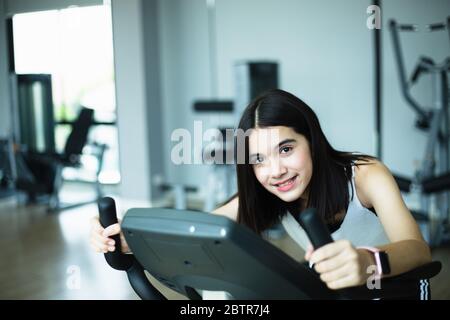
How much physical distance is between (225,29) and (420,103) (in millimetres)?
1746

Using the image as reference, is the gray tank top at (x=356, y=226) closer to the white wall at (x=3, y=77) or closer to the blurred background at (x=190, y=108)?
the blurred background at (x=190, y=108)

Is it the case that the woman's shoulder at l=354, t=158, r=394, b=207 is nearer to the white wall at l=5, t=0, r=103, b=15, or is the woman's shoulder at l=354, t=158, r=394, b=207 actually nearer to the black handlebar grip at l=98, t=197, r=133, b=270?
the black handlebar grip at l=98, t=197, r=133, b=270

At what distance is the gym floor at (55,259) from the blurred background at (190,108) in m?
0.01

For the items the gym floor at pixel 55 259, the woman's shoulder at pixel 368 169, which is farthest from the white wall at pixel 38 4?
the gym floor at pixel 55 259

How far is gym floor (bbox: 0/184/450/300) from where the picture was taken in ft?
8.73

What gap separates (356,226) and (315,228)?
1.90 feet

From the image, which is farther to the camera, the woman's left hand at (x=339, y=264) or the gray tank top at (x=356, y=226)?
the gray tank top at (x=356, y=226)

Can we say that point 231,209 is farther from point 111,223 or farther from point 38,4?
point 38,4

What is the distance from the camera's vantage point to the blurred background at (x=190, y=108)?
2.52 metres

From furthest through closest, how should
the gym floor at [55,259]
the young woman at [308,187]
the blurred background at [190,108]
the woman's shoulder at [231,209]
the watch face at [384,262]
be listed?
1. the gym floor at [55,259]
2. the blurred background at [190,108]
3. the woman's shoulder at [231,209]
4. the young woman at [308,187]
5. the watch face at [384,262]

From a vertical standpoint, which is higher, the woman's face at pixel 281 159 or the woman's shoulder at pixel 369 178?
the woman's face at pixel 281 159

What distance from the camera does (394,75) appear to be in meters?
4.09

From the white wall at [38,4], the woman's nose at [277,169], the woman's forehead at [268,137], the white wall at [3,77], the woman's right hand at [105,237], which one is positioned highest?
the white wall at [38,4]
